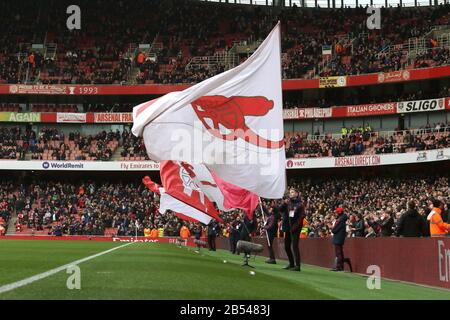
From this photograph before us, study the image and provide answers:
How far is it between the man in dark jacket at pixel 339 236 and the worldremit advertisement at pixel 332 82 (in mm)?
39964

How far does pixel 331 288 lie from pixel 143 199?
43831 mm

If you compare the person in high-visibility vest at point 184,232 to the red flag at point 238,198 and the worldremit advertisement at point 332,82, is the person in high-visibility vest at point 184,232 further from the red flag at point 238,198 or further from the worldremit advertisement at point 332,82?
the red flag at point 238,198

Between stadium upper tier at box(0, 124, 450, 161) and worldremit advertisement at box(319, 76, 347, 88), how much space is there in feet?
12.1

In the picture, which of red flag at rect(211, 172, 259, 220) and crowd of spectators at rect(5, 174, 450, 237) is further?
crowd of spectators at rect(5, 174, 450, 237)

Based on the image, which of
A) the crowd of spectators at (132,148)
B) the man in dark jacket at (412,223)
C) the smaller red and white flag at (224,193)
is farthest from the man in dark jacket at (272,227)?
the crowd of spectators at (132,148)

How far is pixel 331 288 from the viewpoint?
39.5 feet

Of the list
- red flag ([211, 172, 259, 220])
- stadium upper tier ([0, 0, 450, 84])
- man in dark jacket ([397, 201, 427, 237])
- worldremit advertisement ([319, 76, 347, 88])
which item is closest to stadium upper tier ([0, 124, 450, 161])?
worldremit advertisement ([319, 76, 347, 88])

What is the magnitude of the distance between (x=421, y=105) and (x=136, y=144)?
76.1 feet

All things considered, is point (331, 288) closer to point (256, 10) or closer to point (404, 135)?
point (404, 135)

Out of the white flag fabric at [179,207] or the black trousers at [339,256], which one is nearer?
the black trousers at [339,256]

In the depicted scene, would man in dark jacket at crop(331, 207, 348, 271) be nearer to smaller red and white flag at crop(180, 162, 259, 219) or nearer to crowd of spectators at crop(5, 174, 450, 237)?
smaller red and white flag at crop(180, 162, 259, 219)

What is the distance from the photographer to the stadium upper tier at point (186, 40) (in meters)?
61.9

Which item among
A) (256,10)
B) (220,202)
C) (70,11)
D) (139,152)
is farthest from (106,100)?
(220,202)

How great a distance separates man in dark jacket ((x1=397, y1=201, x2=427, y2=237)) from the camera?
54.3ft
